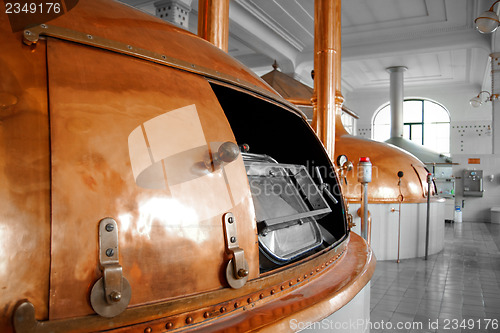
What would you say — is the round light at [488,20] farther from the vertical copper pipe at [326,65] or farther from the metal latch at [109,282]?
the metal latch at [109,282]

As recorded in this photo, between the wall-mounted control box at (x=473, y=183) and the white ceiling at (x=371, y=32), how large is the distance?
319 cm

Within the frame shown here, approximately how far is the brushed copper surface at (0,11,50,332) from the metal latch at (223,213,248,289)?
0.44 m

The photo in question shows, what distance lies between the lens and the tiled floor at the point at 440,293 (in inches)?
117

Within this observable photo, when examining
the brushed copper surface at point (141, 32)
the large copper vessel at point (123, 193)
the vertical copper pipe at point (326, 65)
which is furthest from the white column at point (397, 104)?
the large copper vessel at point (123, 193)

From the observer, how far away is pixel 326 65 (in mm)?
4180

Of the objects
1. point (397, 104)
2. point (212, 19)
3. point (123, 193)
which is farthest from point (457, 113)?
point (123, 193)

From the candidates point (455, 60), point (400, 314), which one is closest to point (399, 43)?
point (455, 60)

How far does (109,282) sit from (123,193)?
0.64ft

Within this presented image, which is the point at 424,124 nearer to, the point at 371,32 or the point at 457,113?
the point at 457,113

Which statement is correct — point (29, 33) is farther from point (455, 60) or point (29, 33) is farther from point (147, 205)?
point (455, 60)

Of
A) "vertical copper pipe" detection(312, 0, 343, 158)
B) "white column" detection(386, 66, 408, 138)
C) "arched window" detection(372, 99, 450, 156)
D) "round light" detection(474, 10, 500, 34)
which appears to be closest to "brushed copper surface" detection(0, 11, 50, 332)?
"vertical copper pipe" detection(312, 0, 343, 158)

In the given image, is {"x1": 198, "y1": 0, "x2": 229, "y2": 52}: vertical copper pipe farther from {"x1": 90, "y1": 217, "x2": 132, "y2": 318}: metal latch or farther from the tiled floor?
the tiled floor

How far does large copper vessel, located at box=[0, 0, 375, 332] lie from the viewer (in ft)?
2.37

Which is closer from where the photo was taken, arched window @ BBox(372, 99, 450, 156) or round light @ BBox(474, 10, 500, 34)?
round light @ BBox(474, 10, 500, 34)
